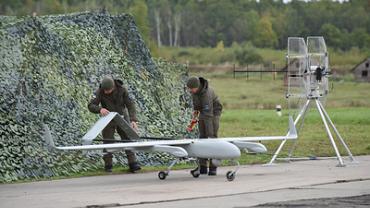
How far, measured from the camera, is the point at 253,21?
→ 11731 centimetres

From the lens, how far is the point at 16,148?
16.3 m

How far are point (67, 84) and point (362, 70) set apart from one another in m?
60.7

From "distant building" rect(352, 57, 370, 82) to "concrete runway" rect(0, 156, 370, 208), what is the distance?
58554mm

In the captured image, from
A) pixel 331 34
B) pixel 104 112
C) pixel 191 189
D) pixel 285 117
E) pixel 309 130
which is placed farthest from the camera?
pixel 331 34

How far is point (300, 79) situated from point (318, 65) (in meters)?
0.52

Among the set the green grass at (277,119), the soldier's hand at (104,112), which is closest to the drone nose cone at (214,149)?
the soldier's hand at (104,112)

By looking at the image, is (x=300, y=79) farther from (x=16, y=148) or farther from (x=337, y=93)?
(x=337, y=93)

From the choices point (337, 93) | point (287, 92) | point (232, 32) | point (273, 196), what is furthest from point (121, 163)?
point (232, 32)

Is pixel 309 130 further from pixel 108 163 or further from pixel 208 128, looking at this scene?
pixel 108 163

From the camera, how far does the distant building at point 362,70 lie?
75.6 metres

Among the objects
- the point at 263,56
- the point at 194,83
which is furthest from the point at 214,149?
the point at 263,56

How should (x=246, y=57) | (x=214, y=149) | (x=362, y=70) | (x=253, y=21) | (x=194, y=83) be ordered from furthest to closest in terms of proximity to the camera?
(x=253, y=21)
(x=246, y=57)
(x=362, y=70)
(x=194, y=83)
(x=214, y=149)

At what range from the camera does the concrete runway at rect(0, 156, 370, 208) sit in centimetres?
1338

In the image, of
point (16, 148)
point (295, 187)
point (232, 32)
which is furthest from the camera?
point (232, 32)
